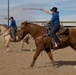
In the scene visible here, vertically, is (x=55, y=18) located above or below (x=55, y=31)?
above

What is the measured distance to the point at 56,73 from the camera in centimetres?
1034

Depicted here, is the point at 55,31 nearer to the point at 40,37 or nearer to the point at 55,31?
the point at 55,31

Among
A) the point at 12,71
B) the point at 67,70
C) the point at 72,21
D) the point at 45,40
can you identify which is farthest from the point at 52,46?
the point at 72,21

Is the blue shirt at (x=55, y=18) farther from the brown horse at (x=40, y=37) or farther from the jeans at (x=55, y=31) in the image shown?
the brown horse at (x=40, y=37)

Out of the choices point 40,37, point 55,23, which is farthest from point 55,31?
point 40,37

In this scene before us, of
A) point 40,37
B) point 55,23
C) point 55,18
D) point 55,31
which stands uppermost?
point 55,18

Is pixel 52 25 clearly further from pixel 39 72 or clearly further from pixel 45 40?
pixel 39 72

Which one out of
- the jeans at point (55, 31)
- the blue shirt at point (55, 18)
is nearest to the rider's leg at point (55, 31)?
the jeans at point (55, 31)

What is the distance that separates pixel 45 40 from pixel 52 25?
74cm

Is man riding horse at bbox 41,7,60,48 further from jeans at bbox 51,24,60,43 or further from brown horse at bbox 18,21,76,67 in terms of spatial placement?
brown horse at bbox 18,21,76,67

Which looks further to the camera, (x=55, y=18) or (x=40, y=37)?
(x=40, y=37)

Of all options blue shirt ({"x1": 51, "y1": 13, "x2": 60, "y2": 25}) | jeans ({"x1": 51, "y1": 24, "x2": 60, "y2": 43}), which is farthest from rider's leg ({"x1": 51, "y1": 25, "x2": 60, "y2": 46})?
blue shirt ({"x1": 51, "y1": 13, "x2": 60, "y2": 25})

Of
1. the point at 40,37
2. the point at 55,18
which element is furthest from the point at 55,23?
the point at 40,37

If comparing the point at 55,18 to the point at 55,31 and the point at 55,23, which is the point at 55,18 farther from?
the point at 55,31
